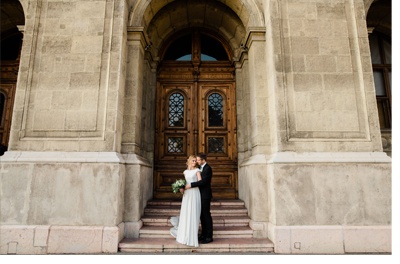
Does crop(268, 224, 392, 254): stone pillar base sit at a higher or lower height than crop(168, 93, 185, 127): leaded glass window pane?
lower

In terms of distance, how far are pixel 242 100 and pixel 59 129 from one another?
4.68 m

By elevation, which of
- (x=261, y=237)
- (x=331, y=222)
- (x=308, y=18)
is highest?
(x=308, y=18)

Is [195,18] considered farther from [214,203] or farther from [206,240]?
[206,240]

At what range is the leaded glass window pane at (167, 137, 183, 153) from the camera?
7.75m

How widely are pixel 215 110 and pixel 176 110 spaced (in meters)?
1.14

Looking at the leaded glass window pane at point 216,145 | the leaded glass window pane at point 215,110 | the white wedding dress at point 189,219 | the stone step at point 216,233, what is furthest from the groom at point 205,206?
the leaded glass window pane at point 215,110

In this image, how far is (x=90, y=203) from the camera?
5.27 m

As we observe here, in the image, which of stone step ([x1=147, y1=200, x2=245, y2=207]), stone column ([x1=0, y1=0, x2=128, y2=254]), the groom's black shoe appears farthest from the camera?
stone step ([x1=147, y1=200, x2=245, y2=207])

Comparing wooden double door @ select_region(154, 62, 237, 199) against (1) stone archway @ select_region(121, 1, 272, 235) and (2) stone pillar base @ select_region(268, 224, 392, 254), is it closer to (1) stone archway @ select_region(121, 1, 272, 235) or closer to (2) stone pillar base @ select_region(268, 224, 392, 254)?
(1) stone archway @ select_region(121, 1, 272, 235)

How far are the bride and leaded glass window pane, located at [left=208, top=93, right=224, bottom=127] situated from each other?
254cm

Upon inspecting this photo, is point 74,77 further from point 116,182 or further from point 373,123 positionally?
point 373,123

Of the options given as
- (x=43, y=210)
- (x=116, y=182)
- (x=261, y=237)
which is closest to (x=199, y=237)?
(x=261, y=237)

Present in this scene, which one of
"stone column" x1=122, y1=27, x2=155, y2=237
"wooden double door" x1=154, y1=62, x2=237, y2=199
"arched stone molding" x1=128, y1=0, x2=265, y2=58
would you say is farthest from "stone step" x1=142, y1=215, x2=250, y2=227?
"arched stone molding" x1=128, y1=0, x2=265, y2=58

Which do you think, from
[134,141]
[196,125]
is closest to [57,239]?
[134,141]
